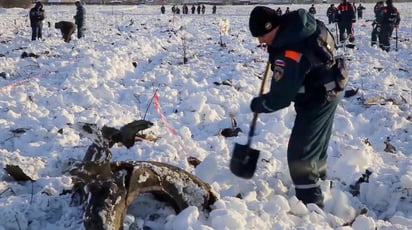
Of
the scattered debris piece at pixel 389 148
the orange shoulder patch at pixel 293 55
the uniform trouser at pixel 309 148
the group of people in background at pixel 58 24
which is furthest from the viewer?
the group of people in background at pixel 58 24

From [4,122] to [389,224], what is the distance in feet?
16.5

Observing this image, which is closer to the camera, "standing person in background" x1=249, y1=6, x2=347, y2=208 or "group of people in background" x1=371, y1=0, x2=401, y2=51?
"standing person in background" x1=249, y1=6, x2=347, y2=208

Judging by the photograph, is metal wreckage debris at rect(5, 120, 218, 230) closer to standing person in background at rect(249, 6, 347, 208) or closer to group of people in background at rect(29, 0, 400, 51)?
standing person in background at rect(249, 6, 347, 208)

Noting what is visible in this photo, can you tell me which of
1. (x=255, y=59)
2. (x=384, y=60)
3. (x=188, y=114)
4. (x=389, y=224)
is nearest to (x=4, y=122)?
(x=188, y=114)

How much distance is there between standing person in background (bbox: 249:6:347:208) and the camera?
→ 3799mm

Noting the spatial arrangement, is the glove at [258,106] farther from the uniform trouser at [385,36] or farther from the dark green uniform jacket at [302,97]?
the uniform trouser at [385,36]

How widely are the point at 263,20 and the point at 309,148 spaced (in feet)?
3.86

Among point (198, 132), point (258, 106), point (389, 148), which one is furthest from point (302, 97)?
point (198, 132)

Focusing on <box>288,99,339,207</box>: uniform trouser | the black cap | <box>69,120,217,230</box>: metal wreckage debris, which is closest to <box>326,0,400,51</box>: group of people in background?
<box>288,99,339,207</box>: uniform trouser

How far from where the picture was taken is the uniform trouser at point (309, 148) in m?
4.25

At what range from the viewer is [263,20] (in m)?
3.84

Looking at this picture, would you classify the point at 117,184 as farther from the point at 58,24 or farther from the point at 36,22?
the point at 36,22

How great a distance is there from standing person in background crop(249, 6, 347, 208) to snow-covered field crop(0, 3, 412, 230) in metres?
0.32

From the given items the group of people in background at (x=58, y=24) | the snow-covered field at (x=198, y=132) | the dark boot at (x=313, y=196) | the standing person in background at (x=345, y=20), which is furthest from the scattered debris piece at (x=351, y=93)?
→ the group of people in background at (x=58, y=24)
